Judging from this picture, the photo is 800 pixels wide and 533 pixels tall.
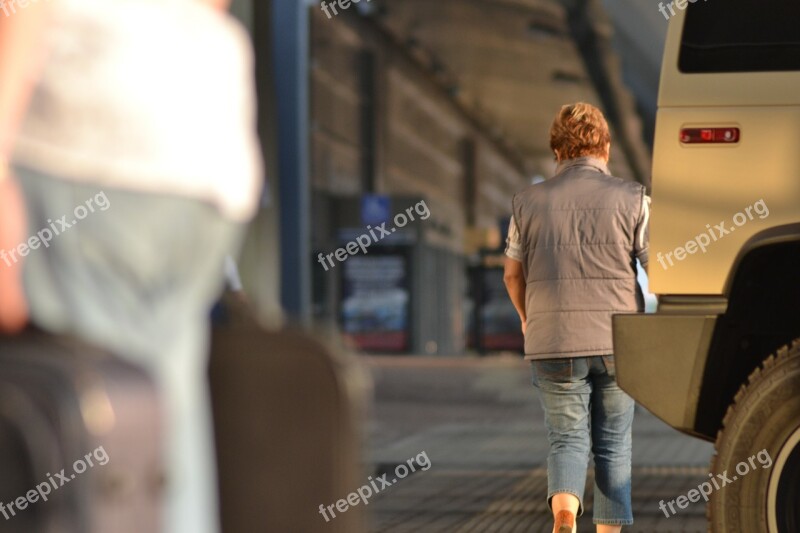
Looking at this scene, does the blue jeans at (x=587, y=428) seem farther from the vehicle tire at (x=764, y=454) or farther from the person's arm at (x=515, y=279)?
the vehicle tire at (x=764, y=454)

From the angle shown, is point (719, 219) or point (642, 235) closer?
point (719, 219)

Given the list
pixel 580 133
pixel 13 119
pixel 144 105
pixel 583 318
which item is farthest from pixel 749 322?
pixel 13 119

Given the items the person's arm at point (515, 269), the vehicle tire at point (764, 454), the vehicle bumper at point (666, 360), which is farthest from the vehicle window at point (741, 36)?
the person's arm at point (515, 269)

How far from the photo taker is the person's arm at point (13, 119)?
1.50 meters

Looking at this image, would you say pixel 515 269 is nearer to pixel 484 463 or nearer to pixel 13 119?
pixel 13 119

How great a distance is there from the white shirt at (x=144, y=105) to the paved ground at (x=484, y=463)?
1.28 feet

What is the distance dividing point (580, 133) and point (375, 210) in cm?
A: 3101

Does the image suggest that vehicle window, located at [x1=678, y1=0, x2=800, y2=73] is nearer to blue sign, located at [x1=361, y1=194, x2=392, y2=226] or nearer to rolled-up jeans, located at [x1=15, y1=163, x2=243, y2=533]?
rolled-up jeans, located at [x1=15, y1=163, x2=243, y2=533]

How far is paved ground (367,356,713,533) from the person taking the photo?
7859mm

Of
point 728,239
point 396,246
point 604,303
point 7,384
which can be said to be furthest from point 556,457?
point 396,246

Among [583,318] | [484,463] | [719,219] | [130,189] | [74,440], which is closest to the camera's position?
[74,440]

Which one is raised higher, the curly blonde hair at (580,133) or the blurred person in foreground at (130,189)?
the curly blonde hair at (580,133)

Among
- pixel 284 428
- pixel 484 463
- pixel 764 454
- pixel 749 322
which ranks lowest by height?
pixel 484 463

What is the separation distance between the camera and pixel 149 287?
1583 millimetres
